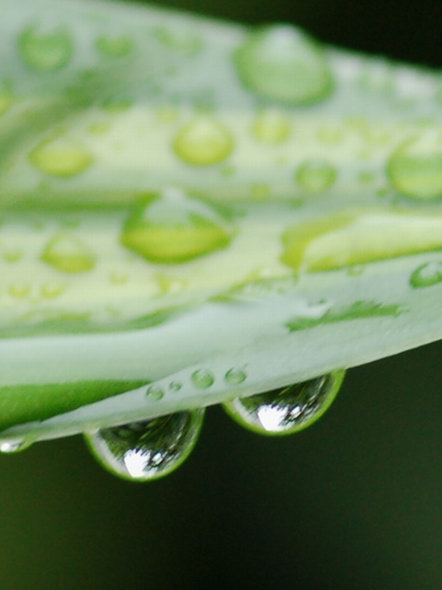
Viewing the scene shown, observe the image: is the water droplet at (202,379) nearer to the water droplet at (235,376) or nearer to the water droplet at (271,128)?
the water droplet at (235,376)

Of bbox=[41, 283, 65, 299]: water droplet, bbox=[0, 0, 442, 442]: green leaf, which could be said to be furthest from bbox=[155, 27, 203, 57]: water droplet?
bbox=[41, 283, 65, 299]: water droplet

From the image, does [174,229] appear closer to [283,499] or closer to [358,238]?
[358,238]

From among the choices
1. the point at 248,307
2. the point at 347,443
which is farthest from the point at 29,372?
the point at 347,443

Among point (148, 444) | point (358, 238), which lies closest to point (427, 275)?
point (358, 238)

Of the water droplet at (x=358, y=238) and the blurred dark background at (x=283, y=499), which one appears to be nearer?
the water droplet at (x=358, y=238)

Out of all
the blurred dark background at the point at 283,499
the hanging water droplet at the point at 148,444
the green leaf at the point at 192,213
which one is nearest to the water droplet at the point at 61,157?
the green leaf at the point at 192,213

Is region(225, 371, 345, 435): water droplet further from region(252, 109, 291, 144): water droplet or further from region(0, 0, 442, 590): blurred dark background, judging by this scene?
region(0, 0, 442, 590): blurred dark background
